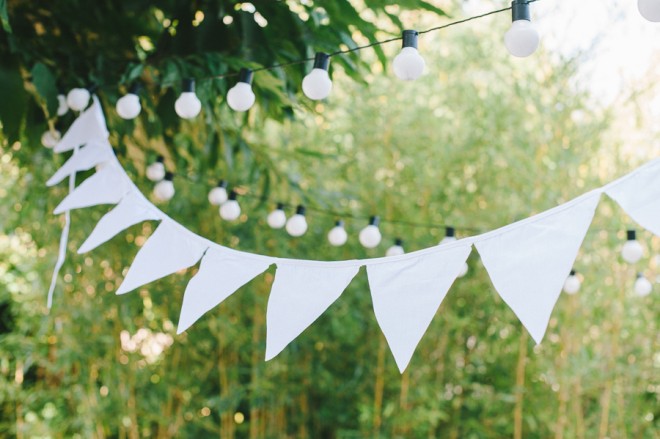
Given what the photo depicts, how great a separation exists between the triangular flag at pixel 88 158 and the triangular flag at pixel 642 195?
115 centimetres

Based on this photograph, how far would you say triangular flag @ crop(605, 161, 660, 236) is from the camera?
1033 millimetres

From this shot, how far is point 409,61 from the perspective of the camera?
1.22 meters

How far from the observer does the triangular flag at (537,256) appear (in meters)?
1.04

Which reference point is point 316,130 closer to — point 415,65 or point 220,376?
point 220,376

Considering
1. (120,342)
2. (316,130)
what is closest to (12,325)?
(120,342)

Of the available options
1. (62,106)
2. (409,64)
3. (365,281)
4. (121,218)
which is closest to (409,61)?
(409,64)

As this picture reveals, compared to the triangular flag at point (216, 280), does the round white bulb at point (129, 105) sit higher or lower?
higher

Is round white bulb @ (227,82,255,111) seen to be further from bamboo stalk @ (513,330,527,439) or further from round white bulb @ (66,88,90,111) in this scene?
bamboo stalk @ (513,330,527,439)

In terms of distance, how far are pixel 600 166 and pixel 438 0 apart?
118 centimetres

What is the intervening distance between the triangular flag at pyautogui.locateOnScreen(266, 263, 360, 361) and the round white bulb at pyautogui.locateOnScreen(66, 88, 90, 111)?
2.69 feet

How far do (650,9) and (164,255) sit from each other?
95 cm

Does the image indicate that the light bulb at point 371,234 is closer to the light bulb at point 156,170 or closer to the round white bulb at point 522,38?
the light bulb at point 156,170

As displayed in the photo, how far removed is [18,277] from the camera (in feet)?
10.7

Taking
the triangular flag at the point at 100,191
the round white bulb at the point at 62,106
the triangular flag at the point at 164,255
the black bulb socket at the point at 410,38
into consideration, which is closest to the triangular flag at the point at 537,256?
the black bulb socket at the point at 410,38
